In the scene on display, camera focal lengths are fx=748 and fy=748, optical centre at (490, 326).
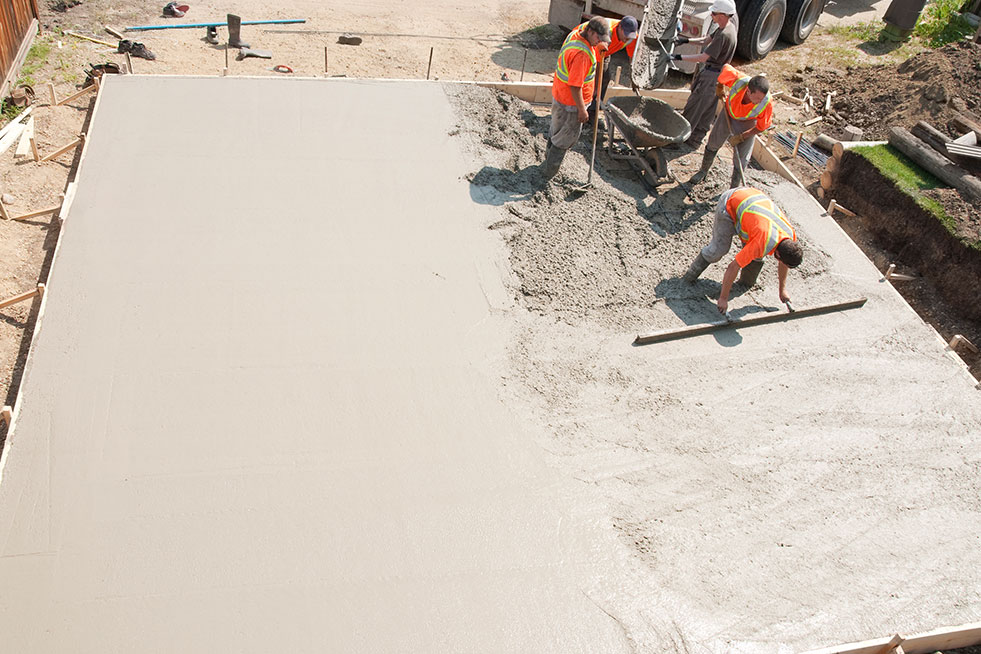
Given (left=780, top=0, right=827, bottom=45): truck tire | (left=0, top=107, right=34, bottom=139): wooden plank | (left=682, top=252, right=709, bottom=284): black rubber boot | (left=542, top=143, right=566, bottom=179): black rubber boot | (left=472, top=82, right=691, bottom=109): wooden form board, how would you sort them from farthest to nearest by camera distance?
(left=780, top=0, right=827, bottom=45): truck tire
(left=472, top=82, right=691, bottom=109): wooden form board
(left=0, top=107, right=34, bottom=139): wooden plank
(left=542, top=143, right=566, bottom=179): black rubber boot
(left=682, top=252, right=709, bottom=284): black rubber boot

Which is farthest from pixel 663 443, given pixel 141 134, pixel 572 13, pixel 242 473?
pixel 572 13

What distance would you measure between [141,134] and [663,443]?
4872 millimetres

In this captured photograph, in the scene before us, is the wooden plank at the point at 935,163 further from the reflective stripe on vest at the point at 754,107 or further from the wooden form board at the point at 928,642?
the wooden form board at the point at 928,642

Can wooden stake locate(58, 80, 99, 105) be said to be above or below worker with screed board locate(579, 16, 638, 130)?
below

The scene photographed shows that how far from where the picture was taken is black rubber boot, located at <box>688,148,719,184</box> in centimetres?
641

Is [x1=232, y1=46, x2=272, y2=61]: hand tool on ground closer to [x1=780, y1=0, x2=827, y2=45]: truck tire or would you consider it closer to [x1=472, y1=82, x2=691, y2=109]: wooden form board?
[x1=472, y1=82, x2=691, y2=109]: wooden form board

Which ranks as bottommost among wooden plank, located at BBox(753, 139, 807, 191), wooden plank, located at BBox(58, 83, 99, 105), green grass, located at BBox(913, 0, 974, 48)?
wooden plank, located at BBox(58, 83, 99, 105)

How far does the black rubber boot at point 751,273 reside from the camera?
534 centimetres

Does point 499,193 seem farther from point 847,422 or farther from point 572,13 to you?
point 572,13

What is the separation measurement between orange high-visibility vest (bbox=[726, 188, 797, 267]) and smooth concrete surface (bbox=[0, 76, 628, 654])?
166 centimetres

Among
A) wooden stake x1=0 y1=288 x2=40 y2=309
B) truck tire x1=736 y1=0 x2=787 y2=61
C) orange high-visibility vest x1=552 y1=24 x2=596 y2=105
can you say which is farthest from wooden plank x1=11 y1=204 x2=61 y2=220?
truck tire x1=736 y1=0 x2=787 y2=61

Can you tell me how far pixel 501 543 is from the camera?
3.70 m

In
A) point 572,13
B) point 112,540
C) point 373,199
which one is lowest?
point 112,540

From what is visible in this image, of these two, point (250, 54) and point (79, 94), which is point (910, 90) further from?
point (79, 94)
